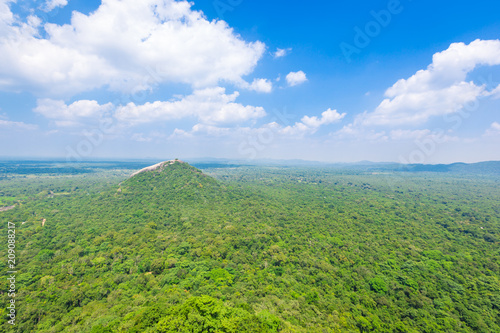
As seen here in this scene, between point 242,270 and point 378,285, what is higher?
point 242,270

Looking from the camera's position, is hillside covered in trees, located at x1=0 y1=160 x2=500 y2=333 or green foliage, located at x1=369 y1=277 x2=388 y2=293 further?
green foliage, located at x1=369 y1=277 x2=388 y2=293

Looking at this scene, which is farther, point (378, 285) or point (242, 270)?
point (242, 270)

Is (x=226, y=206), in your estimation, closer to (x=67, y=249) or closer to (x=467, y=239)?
(x=67, y=249)

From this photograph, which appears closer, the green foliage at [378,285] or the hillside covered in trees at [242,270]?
the hillside covered in trees at [242,270]

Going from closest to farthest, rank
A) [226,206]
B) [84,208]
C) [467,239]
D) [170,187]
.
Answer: [467,239], [84,208], [226,206], [170,187]

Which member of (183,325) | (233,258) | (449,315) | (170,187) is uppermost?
(170,187)

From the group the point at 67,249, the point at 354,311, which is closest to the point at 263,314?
the point at 354,311

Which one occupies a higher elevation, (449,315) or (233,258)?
(233,258)

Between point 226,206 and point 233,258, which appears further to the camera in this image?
point 226,206
